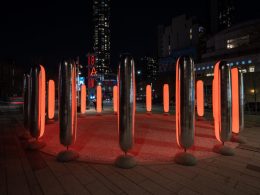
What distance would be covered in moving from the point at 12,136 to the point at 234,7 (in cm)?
12292

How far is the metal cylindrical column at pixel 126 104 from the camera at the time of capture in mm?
5008

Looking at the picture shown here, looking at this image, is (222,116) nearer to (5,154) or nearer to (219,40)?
(5,154)

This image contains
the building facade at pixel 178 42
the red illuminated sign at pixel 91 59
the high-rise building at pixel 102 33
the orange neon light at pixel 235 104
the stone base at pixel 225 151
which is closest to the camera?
the stone base at pixel 225 151

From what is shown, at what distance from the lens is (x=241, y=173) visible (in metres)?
4.75

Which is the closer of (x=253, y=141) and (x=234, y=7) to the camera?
(x=253, y=141)

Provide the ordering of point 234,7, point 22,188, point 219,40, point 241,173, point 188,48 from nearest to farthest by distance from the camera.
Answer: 1. point 22,188
2. point 241,173
3. point 219,40
4. point 188,48
5. point 234,7

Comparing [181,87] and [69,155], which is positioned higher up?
[181,87]

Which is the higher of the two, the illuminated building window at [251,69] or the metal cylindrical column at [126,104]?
the illuminated building window at [251,69]

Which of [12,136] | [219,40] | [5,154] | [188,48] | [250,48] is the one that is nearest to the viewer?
[5,154]

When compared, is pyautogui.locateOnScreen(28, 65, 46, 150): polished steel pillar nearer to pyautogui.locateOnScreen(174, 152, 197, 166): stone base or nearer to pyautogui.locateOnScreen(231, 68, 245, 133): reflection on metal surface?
pyautogui.locateOnScreen(174, 152, 197, 166): stone base

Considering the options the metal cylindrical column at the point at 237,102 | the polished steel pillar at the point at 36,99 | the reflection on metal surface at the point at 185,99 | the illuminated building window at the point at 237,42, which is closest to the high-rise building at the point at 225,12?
the illuminated building window at the point at 237,42

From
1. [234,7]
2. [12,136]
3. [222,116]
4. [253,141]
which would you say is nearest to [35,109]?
[12,136]

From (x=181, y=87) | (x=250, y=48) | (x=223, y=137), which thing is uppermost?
(x=250, y=48)

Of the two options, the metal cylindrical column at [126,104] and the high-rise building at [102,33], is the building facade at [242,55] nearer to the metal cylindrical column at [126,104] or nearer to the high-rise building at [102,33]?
the metal cylindrical column at [126,104]
